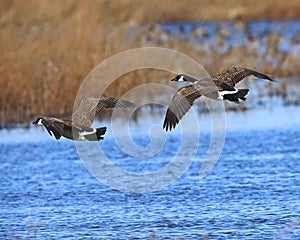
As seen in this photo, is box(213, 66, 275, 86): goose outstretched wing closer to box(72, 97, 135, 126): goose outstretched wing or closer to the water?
box(72, 97, 135, 126): goose outstretched wing

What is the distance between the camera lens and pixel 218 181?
905 cm

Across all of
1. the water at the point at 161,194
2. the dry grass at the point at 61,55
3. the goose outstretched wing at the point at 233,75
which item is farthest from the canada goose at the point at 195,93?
the dry grass at the point at 61,55

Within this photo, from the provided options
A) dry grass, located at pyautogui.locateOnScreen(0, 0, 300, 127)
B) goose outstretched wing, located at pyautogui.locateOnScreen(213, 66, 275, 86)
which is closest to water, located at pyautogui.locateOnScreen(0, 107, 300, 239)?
dry grass, located at pyautogui.locateOnScreen(0, 0, 300, 127)

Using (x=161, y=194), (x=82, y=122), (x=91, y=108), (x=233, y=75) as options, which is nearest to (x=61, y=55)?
(x=161, y=194)

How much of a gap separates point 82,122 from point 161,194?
1709 millimetres

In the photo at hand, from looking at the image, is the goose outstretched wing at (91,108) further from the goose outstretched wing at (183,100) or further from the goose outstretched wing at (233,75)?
the goose outstretched wing at (233,75)

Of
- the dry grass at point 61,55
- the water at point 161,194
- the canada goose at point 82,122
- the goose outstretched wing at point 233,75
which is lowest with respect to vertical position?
the water at point 161,194

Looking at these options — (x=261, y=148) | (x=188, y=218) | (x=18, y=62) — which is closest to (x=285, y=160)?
(x=261, y=148)

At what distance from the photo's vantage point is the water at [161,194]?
7230 millimetres

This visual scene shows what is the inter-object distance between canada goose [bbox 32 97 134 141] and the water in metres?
0.73

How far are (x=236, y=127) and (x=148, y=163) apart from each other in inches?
84.5

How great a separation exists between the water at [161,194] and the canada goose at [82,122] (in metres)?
0.73

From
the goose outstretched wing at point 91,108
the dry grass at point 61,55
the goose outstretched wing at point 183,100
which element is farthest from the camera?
the dry grass at point 61,55

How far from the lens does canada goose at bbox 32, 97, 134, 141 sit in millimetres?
6652
